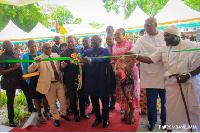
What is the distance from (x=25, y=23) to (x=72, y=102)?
59.2 feet

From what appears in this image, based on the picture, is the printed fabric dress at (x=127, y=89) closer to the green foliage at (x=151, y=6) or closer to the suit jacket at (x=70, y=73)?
the suit jacket at (x=70, y=73)

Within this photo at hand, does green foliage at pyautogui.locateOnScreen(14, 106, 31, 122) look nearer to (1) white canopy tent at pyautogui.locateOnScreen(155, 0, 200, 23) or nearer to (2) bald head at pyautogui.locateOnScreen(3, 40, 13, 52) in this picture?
(2) bald head at pyautogui.locateOnScreen(3, 40, 13, 52)

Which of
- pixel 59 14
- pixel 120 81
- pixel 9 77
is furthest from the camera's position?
pixel 59 14

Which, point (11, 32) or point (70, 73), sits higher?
point (11, 32)

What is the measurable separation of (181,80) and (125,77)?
1204mm

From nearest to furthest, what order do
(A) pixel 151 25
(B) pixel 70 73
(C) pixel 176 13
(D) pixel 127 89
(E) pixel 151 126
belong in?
1. (A) pixel 151 25
2. (E) pixel 151 126
3. (D) pixel 127 89
4. (B) pixel 70 73
5. (C) pixel 176 13

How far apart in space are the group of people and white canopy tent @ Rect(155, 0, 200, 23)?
23.2 feet

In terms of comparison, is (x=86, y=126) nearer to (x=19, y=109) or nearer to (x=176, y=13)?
(x=19, y=109)

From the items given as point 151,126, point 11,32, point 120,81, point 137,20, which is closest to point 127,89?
point 120,81

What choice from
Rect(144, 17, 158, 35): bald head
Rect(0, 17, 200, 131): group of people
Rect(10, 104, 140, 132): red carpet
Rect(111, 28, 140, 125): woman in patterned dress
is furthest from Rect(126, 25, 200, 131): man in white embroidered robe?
Rect(10, 104, 140, 132): red carpet

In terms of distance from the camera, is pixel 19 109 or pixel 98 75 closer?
pixel 98 75

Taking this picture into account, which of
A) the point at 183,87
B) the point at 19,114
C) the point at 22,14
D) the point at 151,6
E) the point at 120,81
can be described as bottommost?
the point at 19,114

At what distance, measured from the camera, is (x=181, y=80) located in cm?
239

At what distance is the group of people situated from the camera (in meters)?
2.48
